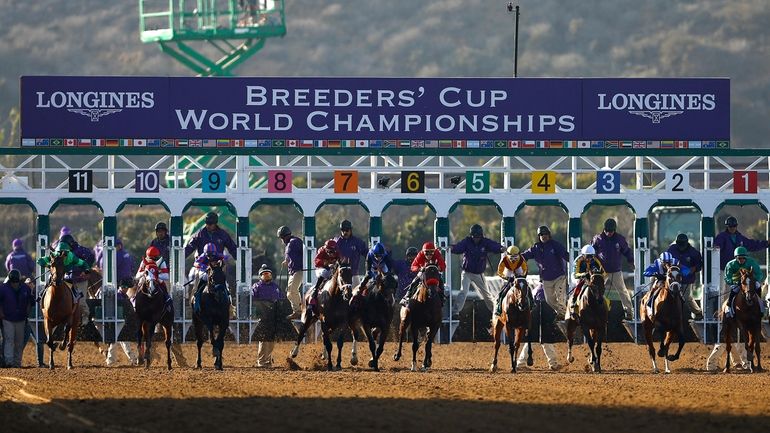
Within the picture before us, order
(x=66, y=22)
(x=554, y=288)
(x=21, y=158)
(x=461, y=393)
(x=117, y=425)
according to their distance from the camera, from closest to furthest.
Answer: (x=117, y=425)
(x=461, y=393)
(x=554, y=288)
(x=21, y=158)
(x=66, y=22)

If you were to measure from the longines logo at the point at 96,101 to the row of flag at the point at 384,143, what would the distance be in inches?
18.8

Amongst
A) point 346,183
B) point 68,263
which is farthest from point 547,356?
point 68,263

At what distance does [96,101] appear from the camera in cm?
2853

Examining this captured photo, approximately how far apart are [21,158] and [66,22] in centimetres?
4282

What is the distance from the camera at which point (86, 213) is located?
8656 cm

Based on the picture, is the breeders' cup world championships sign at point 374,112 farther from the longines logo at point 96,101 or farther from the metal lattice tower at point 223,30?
the metal lattice tower at point 223,30

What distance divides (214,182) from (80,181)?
218 cm

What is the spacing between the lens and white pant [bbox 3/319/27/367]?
26547 mm

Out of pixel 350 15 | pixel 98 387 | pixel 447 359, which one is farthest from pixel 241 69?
pixel 98 387

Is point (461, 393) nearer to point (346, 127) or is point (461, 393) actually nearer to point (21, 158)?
point (346, 127)

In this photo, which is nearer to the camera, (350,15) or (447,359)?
(447,359)

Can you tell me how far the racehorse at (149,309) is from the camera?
86.1ft

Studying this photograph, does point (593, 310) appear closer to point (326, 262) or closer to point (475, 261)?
point (475, 261)

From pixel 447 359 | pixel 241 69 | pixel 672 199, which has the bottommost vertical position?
pixel 447 359
